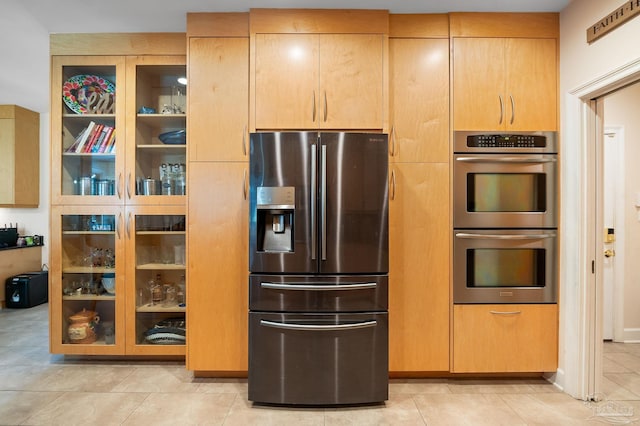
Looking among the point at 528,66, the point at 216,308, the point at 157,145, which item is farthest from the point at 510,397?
the point at 157,145

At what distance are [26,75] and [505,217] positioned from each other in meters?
4.64

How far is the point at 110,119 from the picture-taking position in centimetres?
268

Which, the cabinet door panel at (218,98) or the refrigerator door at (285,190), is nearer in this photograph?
the refrigerator door at (285,190)

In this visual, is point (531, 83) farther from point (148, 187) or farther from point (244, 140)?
point (148, 187)

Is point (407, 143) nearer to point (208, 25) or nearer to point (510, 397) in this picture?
point (208, 25)

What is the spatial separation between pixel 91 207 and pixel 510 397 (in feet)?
10.8

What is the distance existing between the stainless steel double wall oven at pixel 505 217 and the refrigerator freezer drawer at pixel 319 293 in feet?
2.16

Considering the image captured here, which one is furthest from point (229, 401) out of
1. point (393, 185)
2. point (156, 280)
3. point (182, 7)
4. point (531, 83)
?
point (531, 83)

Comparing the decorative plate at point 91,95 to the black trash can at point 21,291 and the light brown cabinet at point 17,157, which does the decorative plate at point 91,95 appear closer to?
the light brown cabinet at point 17,157

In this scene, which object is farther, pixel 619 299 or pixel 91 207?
pixel 619 299

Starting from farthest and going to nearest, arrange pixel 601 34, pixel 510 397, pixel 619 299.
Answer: pixel 619 299 → pixel 510 397 → pixel 601 34

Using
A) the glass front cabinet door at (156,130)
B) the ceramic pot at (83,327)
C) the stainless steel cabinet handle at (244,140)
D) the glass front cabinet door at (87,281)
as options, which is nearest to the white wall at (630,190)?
the stainless steel cabinet handle at (244,140)

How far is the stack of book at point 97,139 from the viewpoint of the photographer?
2695mm

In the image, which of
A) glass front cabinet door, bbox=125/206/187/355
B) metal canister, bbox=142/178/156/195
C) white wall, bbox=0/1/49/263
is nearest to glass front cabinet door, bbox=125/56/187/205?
metal canister, bbox=142/178/156/195
